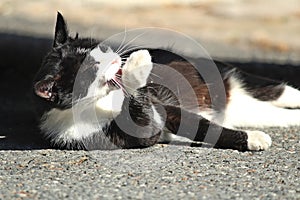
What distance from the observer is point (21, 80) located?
4352 mm

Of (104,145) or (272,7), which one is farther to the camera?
(272,7)

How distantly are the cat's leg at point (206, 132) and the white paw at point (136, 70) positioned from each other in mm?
181

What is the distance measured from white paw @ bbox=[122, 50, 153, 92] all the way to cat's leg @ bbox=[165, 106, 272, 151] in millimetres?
181

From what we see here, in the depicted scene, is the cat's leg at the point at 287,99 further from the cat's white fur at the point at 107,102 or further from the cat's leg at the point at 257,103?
the cat's white fur at the point at 107,102

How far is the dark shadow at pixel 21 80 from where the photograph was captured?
3059mm

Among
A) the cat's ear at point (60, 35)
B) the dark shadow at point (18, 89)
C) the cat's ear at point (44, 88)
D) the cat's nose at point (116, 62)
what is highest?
the cat's ear at point (60, 35)

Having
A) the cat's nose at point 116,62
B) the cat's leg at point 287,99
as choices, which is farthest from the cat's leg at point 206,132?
the cat's leg at point 287,99

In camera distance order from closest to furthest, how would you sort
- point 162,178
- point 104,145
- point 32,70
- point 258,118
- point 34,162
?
point 162,178, point 34,162, point 104,145, point 258,118, point 32,70

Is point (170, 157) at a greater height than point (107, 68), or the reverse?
point (107, 68)

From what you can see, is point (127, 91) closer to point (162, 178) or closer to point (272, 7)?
point (162, 178)

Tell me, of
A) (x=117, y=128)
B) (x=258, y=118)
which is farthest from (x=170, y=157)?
(x=258, y=118)

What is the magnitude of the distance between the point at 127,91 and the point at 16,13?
4663 mm

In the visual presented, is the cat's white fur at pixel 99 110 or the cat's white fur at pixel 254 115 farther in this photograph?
the cat's white fur at pixel 254 115

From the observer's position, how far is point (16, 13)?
719 cm
